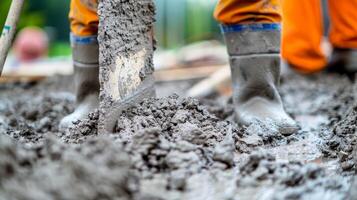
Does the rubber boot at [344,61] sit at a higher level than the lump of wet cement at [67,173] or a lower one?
lower

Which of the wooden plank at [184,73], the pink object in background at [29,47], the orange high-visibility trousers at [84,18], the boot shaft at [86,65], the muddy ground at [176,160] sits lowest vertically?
the wooden plank at [184,73]

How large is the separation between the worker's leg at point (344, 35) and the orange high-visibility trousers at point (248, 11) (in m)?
1.47

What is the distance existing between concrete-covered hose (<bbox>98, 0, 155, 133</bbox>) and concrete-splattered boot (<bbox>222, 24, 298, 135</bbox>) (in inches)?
18.0

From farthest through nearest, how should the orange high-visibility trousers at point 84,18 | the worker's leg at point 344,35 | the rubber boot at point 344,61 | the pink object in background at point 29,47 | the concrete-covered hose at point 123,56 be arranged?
the pink object in background at point 29,47, the rubber boot at point 344,61, the worker's leg at point 344,35, the orange high-visibility trousers at point 84,18, the concrete-covered hose at point 123,56

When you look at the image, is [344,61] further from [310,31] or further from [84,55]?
[84,55]

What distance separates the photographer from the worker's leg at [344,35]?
11.9 feet

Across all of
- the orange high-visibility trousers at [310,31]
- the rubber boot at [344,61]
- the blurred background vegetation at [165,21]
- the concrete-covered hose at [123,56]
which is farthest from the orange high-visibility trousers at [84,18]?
the blurred background vegetation at [165,21]

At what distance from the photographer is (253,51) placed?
2.33 meters

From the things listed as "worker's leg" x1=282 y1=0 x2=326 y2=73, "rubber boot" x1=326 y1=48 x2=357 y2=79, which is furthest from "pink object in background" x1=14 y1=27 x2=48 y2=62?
"rubber boot" x1=326 y1=48 x2=357 y2=79

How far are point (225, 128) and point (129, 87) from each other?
36 cm

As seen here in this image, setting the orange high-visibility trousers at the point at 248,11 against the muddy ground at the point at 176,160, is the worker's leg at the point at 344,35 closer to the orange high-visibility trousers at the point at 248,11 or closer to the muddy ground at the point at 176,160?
the orange high-visibility trousers at the point at 248,11

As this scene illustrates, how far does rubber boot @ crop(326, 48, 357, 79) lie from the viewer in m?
3.82

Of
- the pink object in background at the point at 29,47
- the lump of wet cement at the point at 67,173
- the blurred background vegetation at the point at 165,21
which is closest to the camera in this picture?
the lump of wet cement at the point at 67,173

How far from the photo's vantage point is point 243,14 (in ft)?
7.50
